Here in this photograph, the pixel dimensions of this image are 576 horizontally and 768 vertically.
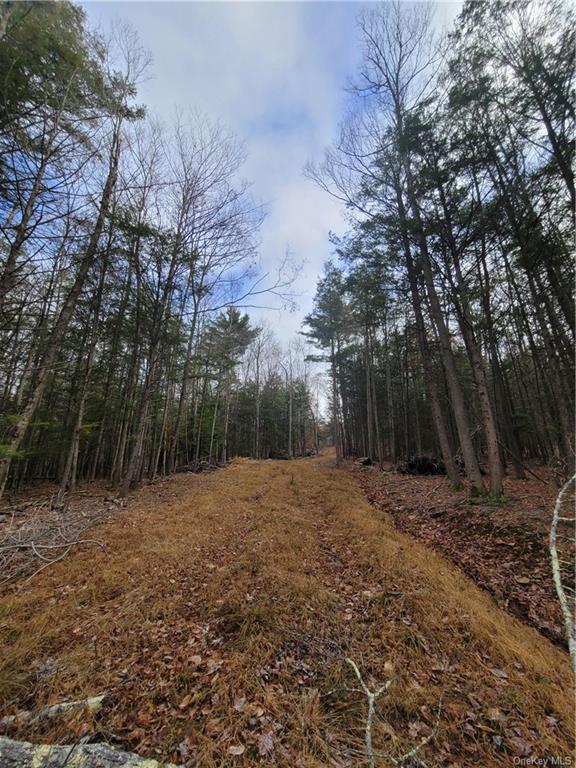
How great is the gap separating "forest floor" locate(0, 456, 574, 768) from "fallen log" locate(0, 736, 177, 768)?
96 millimetres

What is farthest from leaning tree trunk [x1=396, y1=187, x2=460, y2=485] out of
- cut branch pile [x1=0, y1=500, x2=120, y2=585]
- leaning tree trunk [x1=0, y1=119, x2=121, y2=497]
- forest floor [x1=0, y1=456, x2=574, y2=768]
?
cut branch pile [x1=0, y1=500, x2=120, y2=585]

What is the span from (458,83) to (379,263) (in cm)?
453

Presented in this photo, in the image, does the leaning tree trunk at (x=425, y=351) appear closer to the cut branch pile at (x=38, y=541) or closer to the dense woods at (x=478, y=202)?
the dense woods at (x=478, y=202)

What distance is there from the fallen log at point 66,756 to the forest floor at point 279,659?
10 cm

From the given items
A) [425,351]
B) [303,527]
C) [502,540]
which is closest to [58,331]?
[303,527]

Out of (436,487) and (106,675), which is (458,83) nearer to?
(436,487)

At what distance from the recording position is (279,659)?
2.47 metres

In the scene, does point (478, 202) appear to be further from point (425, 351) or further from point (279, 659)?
point (279, 659)

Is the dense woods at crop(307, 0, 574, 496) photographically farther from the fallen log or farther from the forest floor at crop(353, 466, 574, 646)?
the fallen log

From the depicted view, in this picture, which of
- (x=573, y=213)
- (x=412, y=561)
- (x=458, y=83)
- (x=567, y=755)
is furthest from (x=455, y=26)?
(x=567, y=755)

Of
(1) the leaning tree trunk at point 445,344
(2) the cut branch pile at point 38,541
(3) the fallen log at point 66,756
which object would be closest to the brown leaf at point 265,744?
(3) the fallen log at point 66,756

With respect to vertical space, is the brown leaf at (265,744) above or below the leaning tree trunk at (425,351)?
below

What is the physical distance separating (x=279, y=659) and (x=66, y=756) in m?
1.51

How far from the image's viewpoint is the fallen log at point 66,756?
5.31 feet
